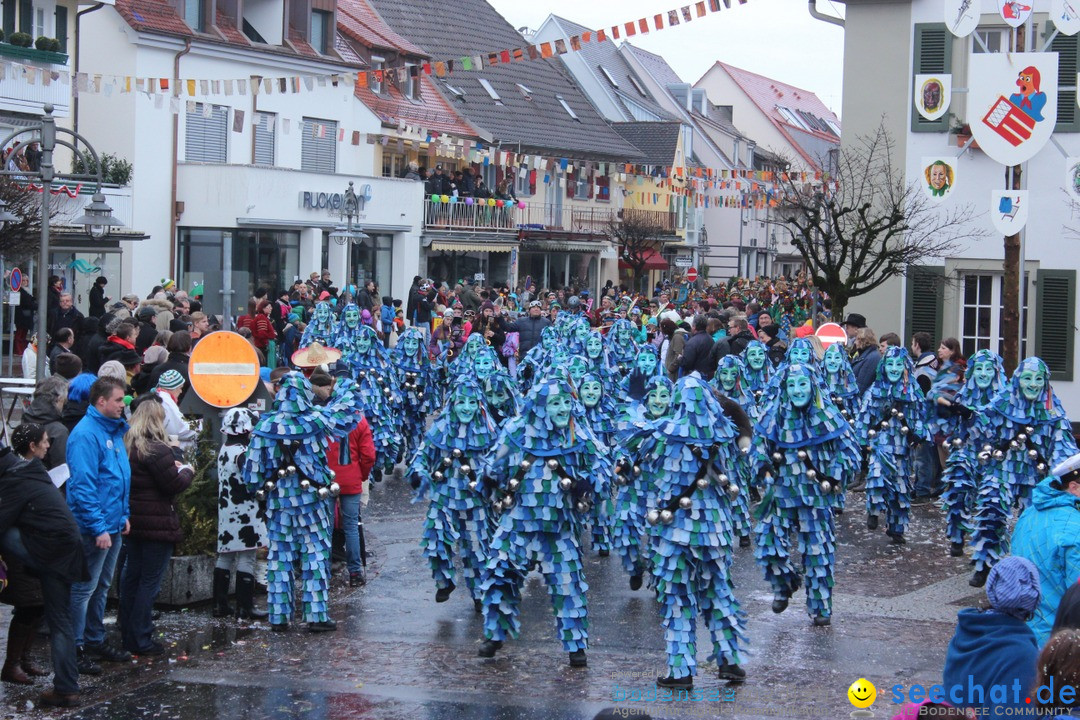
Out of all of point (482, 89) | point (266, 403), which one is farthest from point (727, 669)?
point (482, 89)

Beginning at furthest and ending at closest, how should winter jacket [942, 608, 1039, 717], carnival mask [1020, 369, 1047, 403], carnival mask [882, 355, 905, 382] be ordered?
carnival mask [882, 355, 905, 382]
carnival mask [1020, 369, 1047, 403]
winter jacket [942, 608, 1039, 717]

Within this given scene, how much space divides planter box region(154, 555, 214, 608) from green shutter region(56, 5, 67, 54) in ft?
63.5

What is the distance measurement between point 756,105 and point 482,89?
29450mm

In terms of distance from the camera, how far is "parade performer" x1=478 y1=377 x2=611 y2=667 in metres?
8.88

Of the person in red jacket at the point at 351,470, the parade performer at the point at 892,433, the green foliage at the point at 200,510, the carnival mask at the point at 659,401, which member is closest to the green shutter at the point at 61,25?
the person in red jacket at the point at 351,470

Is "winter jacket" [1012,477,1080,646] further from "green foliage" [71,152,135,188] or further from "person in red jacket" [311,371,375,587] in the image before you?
"green foliage" [71,152,135,188]

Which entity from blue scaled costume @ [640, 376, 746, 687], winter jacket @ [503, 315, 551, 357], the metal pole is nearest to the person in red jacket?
the metal pole

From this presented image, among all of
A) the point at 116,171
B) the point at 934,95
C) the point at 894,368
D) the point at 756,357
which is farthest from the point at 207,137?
the point at 894,368

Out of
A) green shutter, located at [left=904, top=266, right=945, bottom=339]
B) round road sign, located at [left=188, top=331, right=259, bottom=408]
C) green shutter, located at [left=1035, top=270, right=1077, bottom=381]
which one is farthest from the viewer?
green shutter, located at [left=904, top=266, right=945, bottom=339]

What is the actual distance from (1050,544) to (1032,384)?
5502 mm

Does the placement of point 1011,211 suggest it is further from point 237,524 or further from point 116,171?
point 116,171

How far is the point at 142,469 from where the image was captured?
888 centimetres

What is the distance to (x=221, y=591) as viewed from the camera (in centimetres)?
1000

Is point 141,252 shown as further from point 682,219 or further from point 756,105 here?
point 756,105
